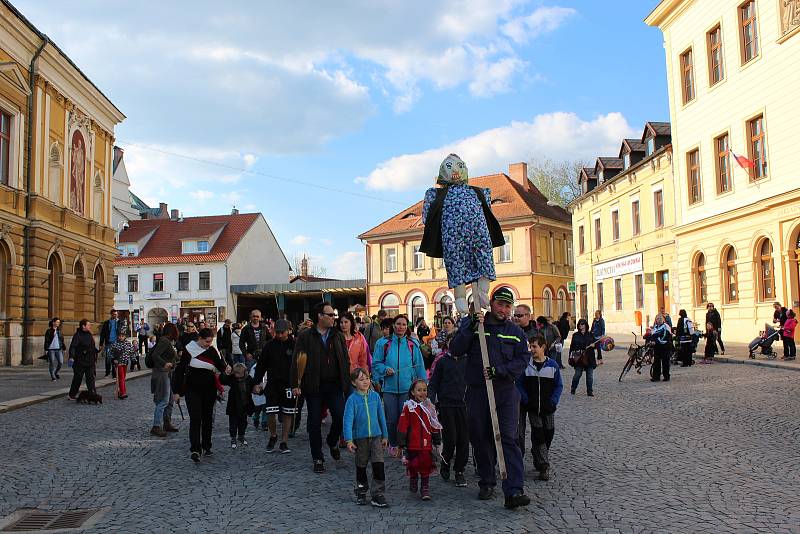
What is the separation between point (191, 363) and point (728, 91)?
80.0 ft

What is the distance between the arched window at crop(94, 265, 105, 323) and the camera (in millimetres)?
32688

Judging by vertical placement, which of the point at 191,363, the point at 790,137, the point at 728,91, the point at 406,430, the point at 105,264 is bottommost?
the point at 406,430

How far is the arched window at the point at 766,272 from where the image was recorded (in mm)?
24797

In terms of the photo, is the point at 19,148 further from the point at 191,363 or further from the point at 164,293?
the point at 164,293

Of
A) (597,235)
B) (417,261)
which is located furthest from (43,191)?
(417,261)

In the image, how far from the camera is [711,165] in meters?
28.4

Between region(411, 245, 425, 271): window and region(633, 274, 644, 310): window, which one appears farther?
region(411, 245, 425, 271): window

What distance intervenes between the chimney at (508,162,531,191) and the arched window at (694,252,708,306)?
29900 millimetres

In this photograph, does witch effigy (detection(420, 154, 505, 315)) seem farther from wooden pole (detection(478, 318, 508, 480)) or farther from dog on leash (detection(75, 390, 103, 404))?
dog on leash (detection(75, 390, 103, 404))

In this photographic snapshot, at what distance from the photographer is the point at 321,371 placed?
8.40 metres

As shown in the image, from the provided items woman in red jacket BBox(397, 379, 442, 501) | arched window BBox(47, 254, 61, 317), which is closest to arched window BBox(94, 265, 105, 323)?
arched window BBox(47, 254, 61, 317)

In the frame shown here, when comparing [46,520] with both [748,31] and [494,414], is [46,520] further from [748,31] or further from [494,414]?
[748,31]

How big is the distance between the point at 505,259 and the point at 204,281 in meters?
24.9

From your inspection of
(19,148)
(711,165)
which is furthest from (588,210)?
(19,148)
